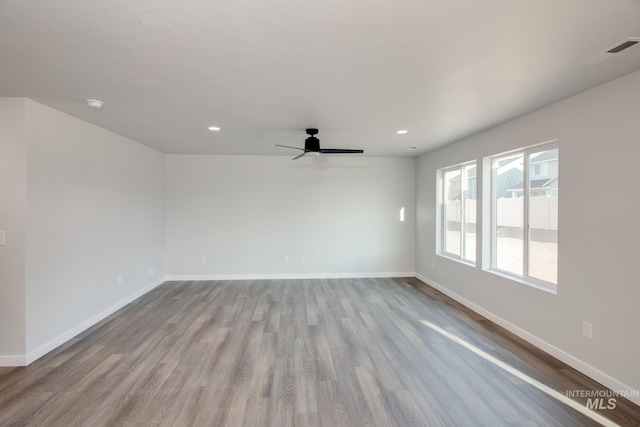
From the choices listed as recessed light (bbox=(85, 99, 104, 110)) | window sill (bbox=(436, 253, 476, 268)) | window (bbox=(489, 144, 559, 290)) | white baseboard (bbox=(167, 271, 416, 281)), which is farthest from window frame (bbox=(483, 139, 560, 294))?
recessed light (bbox=(85, 99, 104, 110))

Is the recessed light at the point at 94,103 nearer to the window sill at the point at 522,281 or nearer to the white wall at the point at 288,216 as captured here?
the white wall at the point at 288,216

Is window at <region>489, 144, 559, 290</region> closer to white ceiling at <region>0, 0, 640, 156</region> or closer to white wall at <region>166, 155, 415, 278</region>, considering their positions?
white ceiling at <region>0, 0, 640, 156</region>

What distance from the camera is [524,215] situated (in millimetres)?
3301

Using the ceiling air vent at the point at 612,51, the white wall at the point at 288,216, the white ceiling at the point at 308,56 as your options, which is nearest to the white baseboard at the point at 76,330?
the white wall at the point at 288,216

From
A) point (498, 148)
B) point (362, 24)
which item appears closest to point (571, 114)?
point (498, 148)

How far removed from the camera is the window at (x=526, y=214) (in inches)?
117

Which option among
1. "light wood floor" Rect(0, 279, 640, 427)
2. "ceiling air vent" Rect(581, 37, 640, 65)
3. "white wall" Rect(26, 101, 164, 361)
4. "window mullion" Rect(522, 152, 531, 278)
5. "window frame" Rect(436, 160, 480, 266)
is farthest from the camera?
"window frame" Rect(436, 160, 480, 266)

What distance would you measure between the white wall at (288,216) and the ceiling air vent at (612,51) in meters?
4.03

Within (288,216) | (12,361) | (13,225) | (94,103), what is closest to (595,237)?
(288,216)

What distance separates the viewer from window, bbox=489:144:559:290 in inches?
117

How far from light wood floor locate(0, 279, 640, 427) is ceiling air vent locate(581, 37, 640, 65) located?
8.00 feet

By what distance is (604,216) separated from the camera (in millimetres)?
2359

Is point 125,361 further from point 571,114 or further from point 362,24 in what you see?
point 571,114

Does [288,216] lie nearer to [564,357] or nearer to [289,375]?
[289,375]
